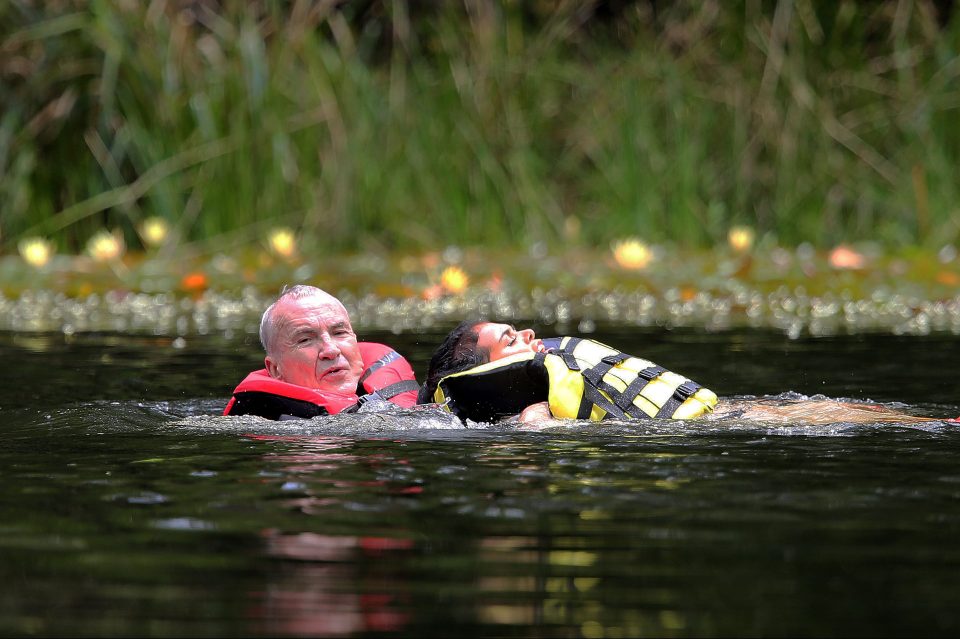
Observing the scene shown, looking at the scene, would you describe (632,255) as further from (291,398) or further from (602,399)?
(291,398)

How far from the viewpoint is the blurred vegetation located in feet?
38.3

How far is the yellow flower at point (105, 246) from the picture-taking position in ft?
35.6

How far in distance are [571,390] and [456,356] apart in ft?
1.65

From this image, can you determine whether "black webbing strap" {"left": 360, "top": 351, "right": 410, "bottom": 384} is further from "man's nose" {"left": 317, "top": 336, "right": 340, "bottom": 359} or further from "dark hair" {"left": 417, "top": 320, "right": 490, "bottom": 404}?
"dark hair" {"left": 417, "top": 320, "right": 490, "bottom": 404}

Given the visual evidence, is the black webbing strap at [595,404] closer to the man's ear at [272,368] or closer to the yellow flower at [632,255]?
the man's ear at [272,368]

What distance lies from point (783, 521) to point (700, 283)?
6.45 meters

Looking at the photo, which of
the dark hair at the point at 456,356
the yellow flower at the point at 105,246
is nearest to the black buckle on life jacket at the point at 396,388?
the dark hair at the point at 456,356

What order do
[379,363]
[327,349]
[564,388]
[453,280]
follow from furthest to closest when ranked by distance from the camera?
[453,280], [379,363], [327,349], [564,388]

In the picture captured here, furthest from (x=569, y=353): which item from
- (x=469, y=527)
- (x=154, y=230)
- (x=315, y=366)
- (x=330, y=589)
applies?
(x=154, y=230)

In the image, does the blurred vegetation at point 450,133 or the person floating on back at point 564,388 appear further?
the blurred vegetation at point 450,133

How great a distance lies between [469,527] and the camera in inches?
173

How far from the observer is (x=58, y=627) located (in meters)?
3.46

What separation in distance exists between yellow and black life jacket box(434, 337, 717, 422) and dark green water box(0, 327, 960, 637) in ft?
0.79

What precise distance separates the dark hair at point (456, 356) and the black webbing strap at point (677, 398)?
74 cm
